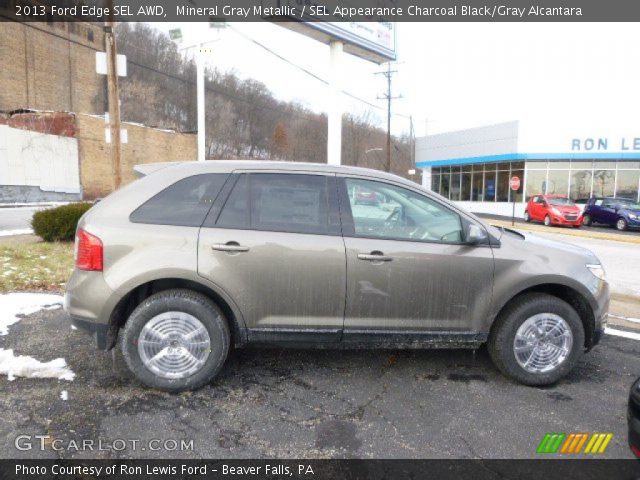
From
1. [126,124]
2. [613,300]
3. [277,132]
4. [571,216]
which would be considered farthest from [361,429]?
[277,132]

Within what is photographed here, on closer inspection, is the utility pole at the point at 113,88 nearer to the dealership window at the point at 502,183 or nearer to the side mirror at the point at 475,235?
the side mirror at the point at 475,235

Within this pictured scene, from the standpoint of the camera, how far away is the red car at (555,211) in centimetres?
2205

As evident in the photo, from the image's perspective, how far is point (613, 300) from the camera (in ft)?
22.6

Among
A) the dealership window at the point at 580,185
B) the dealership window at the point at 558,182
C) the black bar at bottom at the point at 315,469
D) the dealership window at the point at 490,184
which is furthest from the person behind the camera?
the dealership window at the point at 490,184

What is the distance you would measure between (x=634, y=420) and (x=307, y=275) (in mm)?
2144

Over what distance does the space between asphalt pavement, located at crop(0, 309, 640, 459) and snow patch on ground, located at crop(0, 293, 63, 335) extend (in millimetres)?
840

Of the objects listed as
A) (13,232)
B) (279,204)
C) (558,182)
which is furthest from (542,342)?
(558,182)

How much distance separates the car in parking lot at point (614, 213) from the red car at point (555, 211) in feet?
4.34

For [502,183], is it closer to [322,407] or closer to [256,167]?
[256,167]

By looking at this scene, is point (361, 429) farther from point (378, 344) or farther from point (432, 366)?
point (432, 366)

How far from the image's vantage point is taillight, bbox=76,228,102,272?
11.0ft

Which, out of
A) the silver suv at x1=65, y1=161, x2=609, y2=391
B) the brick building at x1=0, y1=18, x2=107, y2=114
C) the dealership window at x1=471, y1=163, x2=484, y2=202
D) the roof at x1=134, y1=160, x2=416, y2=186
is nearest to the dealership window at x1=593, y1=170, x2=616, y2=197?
the dealership window at x1=471, y1=163, x2=484, y2=202

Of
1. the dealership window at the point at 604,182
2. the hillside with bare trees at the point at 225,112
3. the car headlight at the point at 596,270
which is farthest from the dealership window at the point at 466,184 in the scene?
the car headlight at the point at 596,270

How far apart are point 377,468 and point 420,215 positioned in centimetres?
192
